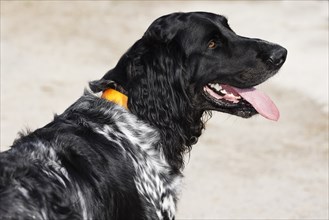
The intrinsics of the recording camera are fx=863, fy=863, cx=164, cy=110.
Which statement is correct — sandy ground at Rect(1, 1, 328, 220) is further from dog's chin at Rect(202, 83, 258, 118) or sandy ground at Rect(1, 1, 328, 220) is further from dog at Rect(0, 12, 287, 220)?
dog at Rect(0, 12, 287, 220)

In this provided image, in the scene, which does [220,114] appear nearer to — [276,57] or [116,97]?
[276,57]

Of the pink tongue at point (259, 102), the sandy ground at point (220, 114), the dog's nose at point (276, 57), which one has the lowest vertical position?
the sandy ground at point (220, 114)

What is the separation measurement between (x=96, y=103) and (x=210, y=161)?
12.7 feet

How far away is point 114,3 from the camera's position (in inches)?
527

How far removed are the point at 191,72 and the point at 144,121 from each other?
441mm

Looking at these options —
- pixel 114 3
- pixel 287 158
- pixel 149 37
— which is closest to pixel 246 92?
pixel 149 37

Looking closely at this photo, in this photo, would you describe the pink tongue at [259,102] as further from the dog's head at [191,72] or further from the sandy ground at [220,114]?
the sandy ground at [220,114]

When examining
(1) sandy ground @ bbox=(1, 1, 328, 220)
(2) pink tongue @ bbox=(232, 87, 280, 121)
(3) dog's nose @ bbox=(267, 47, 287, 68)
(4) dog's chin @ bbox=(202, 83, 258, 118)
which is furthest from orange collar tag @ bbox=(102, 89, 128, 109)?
(1) sandy ground @ bbox=(1, 1, 328, 220)

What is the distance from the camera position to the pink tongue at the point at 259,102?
5.79 m

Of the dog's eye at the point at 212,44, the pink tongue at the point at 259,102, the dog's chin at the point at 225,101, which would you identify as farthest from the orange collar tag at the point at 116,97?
the pink tongue at the point at 259,102

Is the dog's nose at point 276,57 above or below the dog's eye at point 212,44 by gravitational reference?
below

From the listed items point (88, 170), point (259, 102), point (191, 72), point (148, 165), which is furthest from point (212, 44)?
point (88, 170)

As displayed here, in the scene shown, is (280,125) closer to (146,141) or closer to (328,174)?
(328,174)

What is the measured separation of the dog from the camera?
478cm
